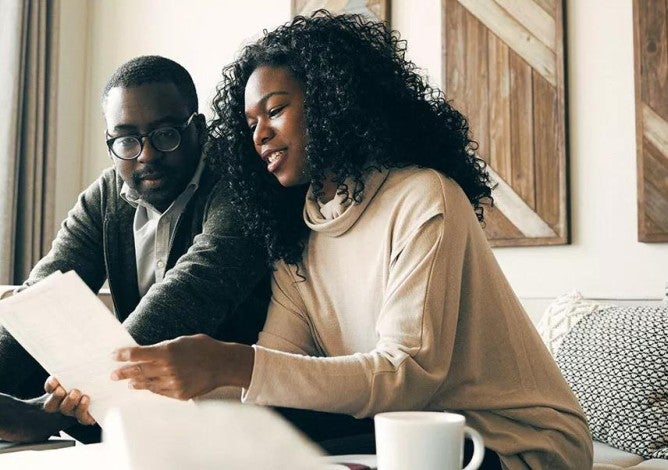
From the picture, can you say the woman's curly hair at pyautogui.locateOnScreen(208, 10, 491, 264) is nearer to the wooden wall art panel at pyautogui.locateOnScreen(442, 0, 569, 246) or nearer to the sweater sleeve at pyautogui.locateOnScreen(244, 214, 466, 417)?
the sweater sleeve at pyautogui.locateOnScreen(244, 214, 466, 417)

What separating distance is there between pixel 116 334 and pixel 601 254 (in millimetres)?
1578

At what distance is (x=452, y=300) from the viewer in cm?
125

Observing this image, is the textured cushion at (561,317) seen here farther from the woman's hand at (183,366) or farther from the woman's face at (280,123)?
the woman's hand at (183,366)

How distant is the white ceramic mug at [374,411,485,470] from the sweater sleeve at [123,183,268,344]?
73 centimetres

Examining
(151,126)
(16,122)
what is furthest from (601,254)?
(16,122)

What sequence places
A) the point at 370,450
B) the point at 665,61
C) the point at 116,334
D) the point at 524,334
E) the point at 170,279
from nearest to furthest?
the point at 116,334 < the point at 370,450 < the point at 524,334 < the point at 170,279 < the point at 665,61

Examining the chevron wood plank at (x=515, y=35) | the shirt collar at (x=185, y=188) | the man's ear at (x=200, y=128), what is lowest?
the shirt collar at (x=185, y=188)

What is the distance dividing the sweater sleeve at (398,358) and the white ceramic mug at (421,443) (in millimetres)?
329

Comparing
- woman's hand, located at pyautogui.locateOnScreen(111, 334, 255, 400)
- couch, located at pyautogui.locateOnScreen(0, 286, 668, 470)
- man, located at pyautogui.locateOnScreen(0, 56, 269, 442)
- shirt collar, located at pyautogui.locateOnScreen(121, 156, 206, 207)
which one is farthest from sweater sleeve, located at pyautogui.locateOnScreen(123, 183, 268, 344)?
couch, located at pyautogui.locateOnScreen(0, 286, 668, 470)

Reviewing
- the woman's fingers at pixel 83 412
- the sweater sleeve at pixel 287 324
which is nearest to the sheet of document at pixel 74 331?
the woman's fingers at pixel 83 412

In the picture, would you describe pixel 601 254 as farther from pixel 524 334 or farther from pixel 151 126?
pixel 151 126

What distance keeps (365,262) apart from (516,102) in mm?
1236

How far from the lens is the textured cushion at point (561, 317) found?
192 cm

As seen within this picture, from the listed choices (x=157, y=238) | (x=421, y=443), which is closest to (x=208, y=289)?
(x=157, y=238)
